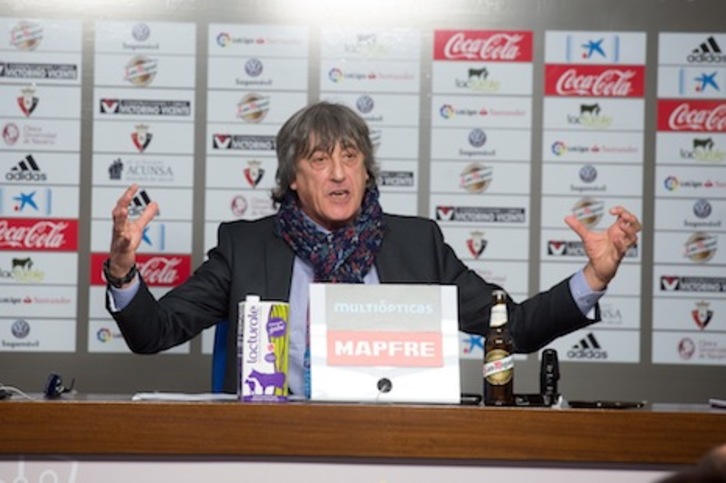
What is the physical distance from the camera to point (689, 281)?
427 cm

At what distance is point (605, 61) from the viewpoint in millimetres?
4301

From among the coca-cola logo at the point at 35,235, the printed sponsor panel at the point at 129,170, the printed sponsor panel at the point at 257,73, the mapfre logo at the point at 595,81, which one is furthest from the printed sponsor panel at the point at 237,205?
the mapfre logo at the point at 595,81

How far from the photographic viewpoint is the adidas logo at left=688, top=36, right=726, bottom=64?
169 inches

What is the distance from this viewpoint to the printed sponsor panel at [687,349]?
4262 millimetres

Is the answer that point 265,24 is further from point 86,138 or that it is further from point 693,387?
point 693,387

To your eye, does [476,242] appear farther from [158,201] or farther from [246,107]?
[158,201]

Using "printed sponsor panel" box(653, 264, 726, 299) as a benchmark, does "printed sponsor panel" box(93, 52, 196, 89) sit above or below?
above

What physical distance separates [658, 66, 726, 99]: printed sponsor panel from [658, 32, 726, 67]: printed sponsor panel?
Answer: 1.0 inches

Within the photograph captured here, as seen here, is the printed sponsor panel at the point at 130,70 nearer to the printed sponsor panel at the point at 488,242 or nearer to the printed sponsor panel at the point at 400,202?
the printed sponsor panel at the point at 400,202

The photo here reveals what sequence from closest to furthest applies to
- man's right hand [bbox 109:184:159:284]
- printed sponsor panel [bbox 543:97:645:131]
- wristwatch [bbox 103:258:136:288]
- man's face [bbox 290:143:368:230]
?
man's right hand [bbox 109:184:159:284], wristwatch [bbox 103:258:136:288], man's face [bbox 290:143:368:230], printed sponsor panel [bbox 543:97:645:131]

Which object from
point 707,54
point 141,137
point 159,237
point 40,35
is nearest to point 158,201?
point 159,237

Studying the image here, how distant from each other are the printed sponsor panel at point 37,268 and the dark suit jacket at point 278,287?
1122 mm

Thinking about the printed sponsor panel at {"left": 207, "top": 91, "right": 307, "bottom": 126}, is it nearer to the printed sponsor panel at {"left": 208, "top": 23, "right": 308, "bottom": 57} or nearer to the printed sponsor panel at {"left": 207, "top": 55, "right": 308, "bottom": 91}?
the printed sponsor panel at {"left": 207, "top": 55, "right": 308, "bottom": 91}

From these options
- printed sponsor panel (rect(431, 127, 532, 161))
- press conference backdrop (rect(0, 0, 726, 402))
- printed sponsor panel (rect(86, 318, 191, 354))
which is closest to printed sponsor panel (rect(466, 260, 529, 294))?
press conference backdrop (rect(0, 0, 726, 402))
